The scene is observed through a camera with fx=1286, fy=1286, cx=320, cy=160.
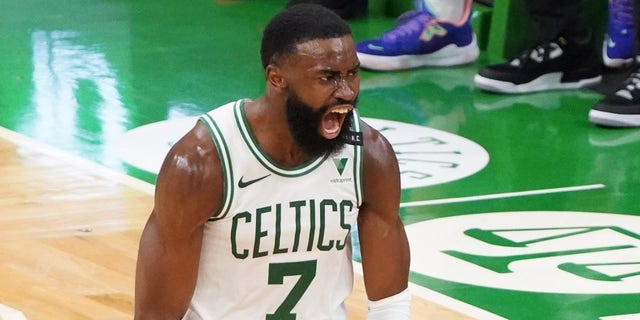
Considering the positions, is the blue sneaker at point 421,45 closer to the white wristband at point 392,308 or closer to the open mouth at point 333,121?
the white wristband at point 392,308

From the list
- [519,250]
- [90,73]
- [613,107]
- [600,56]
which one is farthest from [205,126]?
[600,56]

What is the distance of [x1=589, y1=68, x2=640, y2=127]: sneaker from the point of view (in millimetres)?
5180

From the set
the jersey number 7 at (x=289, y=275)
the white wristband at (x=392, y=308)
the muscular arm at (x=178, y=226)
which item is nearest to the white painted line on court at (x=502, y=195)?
the white wristband at (x=392, y=308)

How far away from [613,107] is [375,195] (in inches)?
121

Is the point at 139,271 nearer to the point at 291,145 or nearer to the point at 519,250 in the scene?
the point at 291,145

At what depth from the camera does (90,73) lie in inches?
236

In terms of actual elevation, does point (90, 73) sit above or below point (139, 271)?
below

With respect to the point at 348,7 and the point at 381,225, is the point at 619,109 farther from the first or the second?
the point at 381,225

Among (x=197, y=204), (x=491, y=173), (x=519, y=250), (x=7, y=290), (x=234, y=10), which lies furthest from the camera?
(x=234, y=10)

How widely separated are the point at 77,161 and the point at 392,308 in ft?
7.95

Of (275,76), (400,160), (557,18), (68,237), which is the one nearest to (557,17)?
(557,18)

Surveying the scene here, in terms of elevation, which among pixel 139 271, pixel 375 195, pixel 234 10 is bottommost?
pixel 234 10

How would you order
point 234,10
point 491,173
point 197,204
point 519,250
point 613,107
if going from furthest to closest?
point 234,10
point 613,107
point 491,173
point 519,250
point 197,204

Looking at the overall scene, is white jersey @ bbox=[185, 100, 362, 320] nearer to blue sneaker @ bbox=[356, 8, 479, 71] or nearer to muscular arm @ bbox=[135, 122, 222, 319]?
muscular arm @ bbox=[135, 122, 222, 319]
